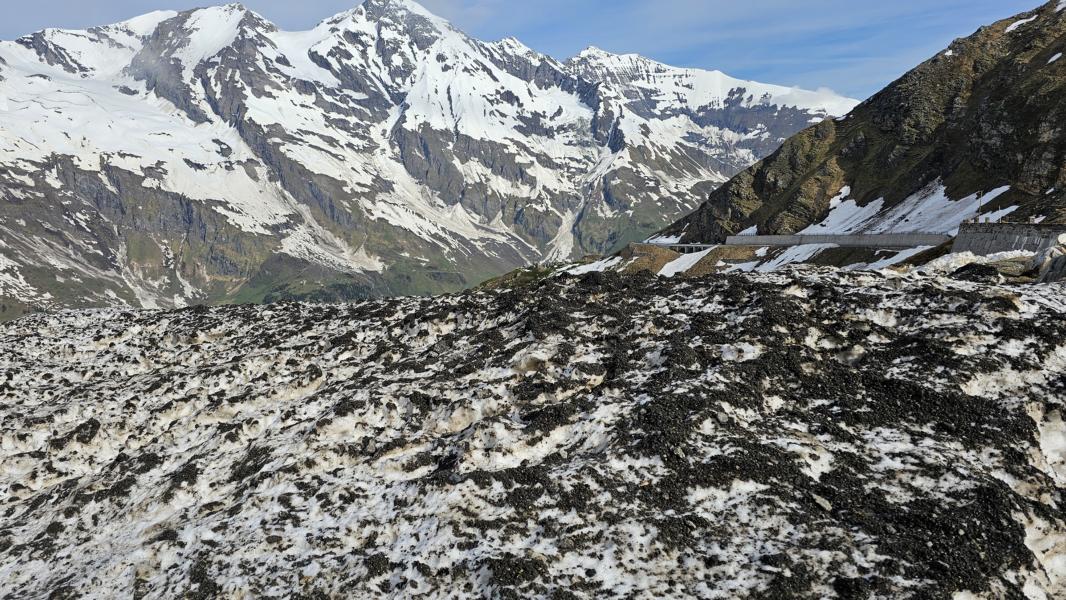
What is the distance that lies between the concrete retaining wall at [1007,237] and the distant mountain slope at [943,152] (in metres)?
21.1

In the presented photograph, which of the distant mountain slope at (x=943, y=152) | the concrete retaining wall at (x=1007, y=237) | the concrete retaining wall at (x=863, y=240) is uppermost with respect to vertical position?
the distant mountain slope at (x=943, y=152)

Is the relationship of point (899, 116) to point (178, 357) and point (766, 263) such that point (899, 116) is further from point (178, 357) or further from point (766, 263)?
point (178, 357)

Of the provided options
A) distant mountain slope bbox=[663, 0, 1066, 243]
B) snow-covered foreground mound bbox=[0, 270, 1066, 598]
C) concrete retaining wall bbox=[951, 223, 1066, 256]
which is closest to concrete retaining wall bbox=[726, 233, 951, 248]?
distant mountain slope bbox=[663, 0, 1066, 243]

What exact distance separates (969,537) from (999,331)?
10232 mm

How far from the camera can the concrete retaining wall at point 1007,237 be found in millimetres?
47597

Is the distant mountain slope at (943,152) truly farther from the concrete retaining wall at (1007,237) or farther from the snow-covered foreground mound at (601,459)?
the snow-covered foreground mound at (601,459)

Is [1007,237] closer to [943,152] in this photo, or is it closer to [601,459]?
[601,459]

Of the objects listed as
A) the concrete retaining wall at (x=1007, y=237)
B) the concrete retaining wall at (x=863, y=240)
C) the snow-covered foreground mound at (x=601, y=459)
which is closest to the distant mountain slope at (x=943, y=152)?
the concrete retaining wall at (x=863, y=240)

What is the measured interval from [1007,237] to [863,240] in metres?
51.3

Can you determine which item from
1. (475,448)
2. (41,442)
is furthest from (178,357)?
(475,448)

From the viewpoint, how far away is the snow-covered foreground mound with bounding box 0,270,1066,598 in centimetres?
1512

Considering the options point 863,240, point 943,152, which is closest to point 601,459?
point 863,240

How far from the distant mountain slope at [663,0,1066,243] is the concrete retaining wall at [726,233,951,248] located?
1063 centimetres

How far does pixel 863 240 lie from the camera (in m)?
103
